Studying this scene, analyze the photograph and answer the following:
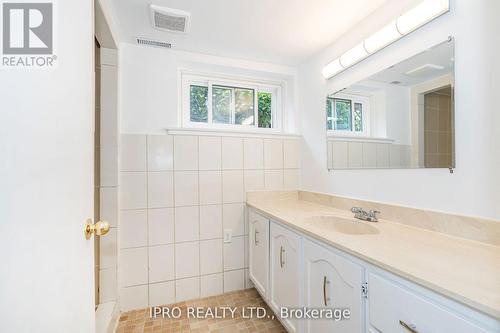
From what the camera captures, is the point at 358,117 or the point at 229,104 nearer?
the point at 358,117

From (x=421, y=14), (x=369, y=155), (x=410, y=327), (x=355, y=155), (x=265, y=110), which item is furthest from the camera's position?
(x=265, y=110)

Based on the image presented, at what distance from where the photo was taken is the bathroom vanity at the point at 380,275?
0.60 meters

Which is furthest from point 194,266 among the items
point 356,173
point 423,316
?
point 423,316

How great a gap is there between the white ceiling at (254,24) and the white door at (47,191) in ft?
2.94

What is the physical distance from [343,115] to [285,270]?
1.16m

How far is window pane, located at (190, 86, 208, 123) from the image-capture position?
80.0 inches

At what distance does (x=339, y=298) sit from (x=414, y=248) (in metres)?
0.36

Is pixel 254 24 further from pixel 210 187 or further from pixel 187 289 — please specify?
pixel 187 289

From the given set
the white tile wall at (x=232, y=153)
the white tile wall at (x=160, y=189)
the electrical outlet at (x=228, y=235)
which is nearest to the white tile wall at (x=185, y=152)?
the white tile wall at (x=160, y=189)

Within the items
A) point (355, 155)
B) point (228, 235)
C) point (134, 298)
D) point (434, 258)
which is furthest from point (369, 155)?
point (134, 298)

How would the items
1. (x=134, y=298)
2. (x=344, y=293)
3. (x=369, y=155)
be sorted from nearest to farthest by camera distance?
(x=344, y=293), (x=369, y=155), (x=134, y=298)

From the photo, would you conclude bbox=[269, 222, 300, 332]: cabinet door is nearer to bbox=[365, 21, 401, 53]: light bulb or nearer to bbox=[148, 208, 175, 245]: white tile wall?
bbox=[148, 208, 175, 245]: white tile wall

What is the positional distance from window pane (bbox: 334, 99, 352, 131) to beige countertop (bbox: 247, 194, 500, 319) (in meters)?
0.74

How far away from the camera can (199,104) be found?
205 cm
